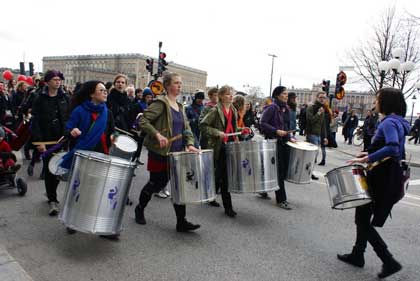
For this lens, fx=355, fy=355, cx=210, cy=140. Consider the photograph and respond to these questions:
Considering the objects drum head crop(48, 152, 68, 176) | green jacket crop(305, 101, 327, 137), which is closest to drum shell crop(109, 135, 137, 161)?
drum head crop(48, 152, 68, 176)

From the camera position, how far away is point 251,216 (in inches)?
199

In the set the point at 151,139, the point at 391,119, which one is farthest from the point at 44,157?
the point at 391,119

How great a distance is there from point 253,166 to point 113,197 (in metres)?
1.79

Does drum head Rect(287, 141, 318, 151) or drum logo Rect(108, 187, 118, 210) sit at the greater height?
drum head Rect(287, 141, 318, 151)

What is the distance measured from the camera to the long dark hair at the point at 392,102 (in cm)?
334

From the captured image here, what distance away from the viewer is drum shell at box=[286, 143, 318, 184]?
5211mm

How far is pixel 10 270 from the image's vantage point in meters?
2.98

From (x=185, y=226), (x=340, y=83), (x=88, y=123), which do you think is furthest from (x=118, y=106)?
(x=340, y=83)

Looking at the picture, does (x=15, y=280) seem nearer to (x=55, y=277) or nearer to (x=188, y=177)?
(x=55, y=277)

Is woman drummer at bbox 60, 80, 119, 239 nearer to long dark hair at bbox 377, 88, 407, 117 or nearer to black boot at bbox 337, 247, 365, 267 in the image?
black boot at bbox 337, 247, 365, 267

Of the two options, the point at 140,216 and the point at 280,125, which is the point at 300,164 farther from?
the point at 140,216

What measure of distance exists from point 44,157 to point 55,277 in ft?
6.48

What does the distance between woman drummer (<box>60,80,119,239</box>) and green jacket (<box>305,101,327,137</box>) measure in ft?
19.1

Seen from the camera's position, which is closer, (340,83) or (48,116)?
(48,116)
